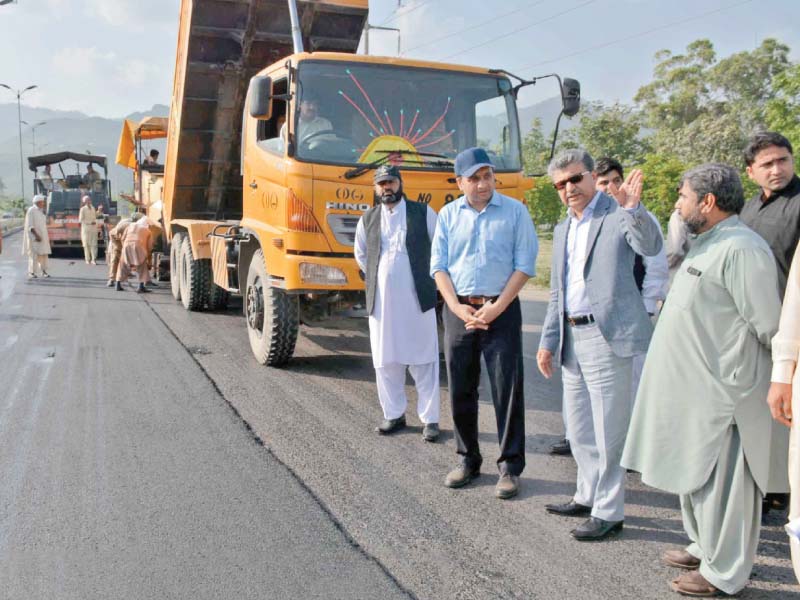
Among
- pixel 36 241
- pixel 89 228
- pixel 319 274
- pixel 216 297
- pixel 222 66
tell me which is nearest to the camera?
pixel 319 274

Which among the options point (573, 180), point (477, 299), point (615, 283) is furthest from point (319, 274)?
point (615, 283)

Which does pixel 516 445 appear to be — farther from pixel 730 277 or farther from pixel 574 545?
pixel 730 277

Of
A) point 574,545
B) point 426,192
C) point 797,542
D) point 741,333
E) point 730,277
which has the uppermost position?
point 426,192

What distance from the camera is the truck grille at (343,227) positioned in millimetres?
6582

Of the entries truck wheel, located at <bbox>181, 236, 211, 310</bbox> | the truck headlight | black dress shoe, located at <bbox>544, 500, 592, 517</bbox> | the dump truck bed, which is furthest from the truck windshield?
truck wheel, located at <bbox>181, 236, 211, 310</bbox>

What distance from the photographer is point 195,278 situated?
10891 millimetres

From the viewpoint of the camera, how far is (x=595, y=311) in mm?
3688

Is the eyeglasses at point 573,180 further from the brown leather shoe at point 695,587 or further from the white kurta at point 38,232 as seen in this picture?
the white kurta at point 38,232

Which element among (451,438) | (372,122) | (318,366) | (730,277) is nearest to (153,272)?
(318,366)

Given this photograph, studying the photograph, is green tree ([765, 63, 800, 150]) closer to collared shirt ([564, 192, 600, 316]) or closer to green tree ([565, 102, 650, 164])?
green tree ([565, 102, 650, 164])

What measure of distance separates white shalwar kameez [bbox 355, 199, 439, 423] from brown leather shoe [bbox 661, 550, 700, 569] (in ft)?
7.21

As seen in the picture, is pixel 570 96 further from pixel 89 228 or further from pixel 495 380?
pixel 89 228

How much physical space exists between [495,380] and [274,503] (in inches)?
54.0

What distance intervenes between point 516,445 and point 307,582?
5.12 ft
